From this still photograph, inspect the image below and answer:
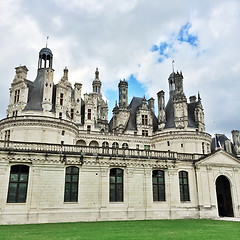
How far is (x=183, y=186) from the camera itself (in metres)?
25.0

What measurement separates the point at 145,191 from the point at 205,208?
6.96 m

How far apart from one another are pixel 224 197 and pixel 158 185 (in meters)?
9.56

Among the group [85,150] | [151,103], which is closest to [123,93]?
[151,103]

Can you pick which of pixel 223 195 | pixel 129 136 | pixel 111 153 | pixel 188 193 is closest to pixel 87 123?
pixel 129 136

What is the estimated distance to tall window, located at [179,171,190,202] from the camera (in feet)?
80.9

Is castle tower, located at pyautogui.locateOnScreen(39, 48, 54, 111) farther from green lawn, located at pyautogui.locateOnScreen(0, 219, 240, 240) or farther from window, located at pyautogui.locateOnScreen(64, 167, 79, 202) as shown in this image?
green lawn, located at pyautogui.locateOnScreen(0, 219, 240, 240)

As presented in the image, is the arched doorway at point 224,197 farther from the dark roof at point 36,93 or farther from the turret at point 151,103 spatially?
the dark roof at point 36,93

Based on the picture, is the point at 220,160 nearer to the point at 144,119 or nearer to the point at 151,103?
the point at 144,119

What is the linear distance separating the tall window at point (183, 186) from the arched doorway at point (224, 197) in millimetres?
5537

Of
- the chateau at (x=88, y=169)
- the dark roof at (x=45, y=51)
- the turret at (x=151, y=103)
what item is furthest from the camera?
the turret at (x=151, y=103)

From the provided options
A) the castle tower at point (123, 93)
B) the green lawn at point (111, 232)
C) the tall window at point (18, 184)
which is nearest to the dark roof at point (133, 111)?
the castle tower at point (123, 93)

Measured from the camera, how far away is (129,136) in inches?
1559

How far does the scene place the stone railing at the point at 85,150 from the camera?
783 inches

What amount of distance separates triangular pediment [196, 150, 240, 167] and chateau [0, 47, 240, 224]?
109mm
